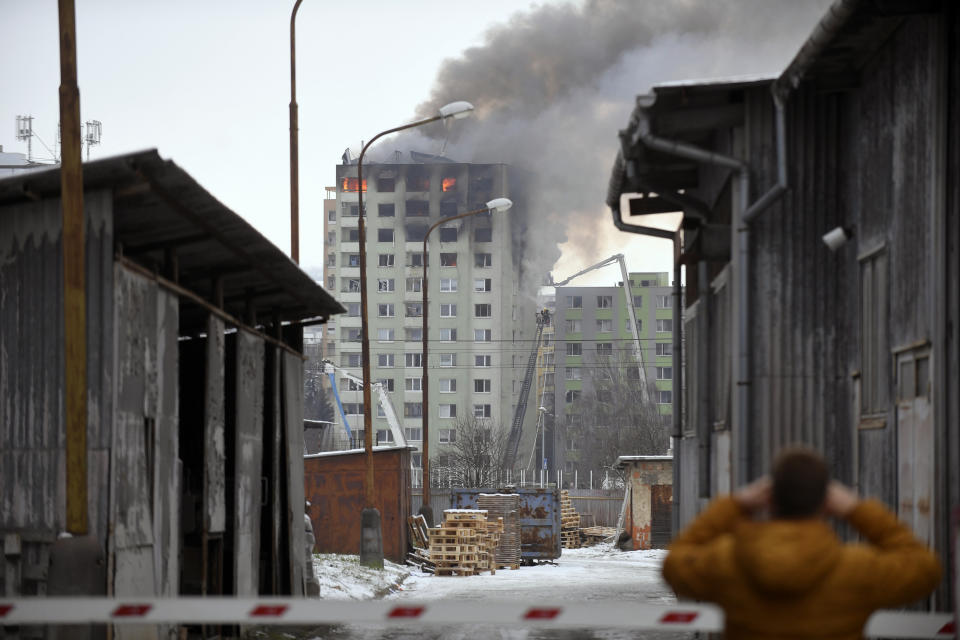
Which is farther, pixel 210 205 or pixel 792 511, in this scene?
pixel 210 205

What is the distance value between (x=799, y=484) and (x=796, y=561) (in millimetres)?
246

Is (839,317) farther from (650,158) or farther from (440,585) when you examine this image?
(440,585)

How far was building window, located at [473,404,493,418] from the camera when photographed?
115375mm

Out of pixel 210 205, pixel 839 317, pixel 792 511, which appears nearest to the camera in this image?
pixel 792 511

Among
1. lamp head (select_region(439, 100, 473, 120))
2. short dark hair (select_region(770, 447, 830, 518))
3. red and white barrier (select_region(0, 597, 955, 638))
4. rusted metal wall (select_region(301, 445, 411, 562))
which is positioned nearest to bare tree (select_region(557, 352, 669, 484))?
rusted metal wall (select_region(301, 445, 411, 562))

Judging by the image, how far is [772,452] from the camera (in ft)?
38.9

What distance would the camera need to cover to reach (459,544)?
1257 inches

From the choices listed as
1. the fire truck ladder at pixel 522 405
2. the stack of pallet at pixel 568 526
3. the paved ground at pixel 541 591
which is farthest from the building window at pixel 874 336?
the fire truck ladder at pixel 522 405

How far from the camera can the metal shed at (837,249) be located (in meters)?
8.64

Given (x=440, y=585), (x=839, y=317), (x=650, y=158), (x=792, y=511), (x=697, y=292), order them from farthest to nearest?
1. (x=440, y=585)
2. (x=697, y=292)
3. (x=650, y=158)
4. (x=839, y=317)
5. (x=792, y=511)

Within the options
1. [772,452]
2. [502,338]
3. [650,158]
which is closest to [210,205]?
[650,158]

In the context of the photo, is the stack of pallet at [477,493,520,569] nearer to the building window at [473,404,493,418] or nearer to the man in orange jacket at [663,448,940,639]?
the man in orange jacket at [663,448,940,639]

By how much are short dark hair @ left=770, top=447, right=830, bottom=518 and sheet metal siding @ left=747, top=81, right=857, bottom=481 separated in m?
7.54

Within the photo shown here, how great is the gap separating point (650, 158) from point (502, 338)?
339ft
